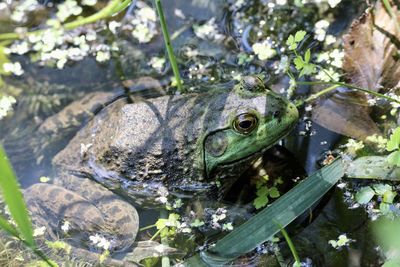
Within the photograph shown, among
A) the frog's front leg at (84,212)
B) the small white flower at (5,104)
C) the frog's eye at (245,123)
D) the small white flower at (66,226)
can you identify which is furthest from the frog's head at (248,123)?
the small white flower at (5,104)

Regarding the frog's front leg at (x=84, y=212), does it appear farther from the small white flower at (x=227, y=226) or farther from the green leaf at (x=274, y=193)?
the green leaf at (x=274, y=193)

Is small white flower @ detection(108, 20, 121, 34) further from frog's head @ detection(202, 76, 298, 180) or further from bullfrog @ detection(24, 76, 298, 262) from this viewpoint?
frog's head @ detection(202, 76, 298, 180)

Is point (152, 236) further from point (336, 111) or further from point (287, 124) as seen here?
point (336, 111)

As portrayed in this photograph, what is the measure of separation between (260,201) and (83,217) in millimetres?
1193

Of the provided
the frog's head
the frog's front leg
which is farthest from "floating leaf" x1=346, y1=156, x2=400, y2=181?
the frog's front leg

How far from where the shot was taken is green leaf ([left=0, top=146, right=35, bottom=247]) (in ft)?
6.70

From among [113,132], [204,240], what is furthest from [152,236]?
[113,132]

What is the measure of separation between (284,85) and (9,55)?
7.77 ft

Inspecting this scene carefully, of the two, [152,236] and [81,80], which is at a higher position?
[81,80]

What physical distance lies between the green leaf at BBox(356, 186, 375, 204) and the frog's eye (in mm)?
761

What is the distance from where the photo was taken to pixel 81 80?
14.4 ft

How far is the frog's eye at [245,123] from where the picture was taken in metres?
3.29

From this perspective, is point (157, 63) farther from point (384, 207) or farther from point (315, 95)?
point (384, 207)

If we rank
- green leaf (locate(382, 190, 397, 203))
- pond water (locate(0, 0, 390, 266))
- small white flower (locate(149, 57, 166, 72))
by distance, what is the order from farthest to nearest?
small white flower (locate(149, 57, 166, 72)) < pond water (locate(0, 0, 390, 266)) < green leaf (locate(382, 190, 397, 203))
